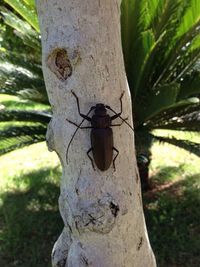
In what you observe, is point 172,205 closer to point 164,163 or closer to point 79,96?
→ point 164,163

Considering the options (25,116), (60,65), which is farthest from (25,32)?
(60,65)

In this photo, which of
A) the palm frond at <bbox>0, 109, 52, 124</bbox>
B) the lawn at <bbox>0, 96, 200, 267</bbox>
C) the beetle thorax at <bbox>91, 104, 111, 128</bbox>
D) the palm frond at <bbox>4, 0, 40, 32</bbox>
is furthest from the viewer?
the palm frond at <bbox>0, 109, 52, 124</bbox>

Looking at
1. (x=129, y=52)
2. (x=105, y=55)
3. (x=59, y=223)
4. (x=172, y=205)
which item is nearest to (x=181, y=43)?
(x=129, y=52)

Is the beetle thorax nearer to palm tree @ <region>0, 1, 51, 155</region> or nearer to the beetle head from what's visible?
the beetle head

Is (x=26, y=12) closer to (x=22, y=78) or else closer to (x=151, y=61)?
(x=22, y=78)

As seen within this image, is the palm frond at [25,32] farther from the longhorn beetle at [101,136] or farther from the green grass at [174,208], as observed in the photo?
the longhorn beetle at [101,136]

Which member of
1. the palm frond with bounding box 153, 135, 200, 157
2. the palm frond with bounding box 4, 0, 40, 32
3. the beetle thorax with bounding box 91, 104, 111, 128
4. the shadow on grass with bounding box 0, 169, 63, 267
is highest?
the palm frond with bounding box 4, 0, 40, 32

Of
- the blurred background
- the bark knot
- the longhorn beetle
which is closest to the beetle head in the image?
the longhorn beetle

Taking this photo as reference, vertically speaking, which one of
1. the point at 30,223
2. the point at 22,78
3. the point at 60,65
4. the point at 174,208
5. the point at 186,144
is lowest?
the point at 30,223
